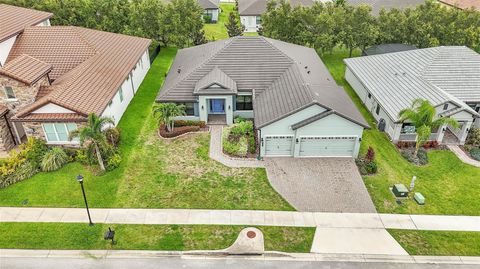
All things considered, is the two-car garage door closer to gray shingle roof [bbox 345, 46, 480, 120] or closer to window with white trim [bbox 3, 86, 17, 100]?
gray shingle roof [bbox 345, 46, 480, 120]

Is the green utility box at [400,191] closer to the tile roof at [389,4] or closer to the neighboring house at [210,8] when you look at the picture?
the tile roof at [389,4]

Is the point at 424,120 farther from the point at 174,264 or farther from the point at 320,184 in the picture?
the point at 174,264

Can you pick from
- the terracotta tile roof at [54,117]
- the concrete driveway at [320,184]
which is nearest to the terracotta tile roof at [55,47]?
the terracotta tile roof at [54,117]

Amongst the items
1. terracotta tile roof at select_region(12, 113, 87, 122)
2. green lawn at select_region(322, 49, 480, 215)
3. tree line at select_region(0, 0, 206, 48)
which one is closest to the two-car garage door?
green lawn at select_region(322, 49, 480, 215)

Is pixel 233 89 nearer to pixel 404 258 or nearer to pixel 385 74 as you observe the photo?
pixel 385 74

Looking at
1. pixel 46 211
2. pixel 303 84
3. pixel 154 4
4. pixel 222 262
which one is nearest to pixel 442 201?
pixel 303 84

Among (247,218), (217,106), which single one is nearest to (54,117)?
(217,106)

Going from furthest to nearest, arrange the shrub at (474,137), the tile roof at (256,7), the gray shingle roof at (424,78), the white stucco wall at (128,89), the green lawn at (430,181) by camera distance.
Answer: the tile roof at (256,7), the white stucco wall at (128,89), the gray shingle roof at (424,78), the shrub at (474,137), the green lawn at (430,181)
